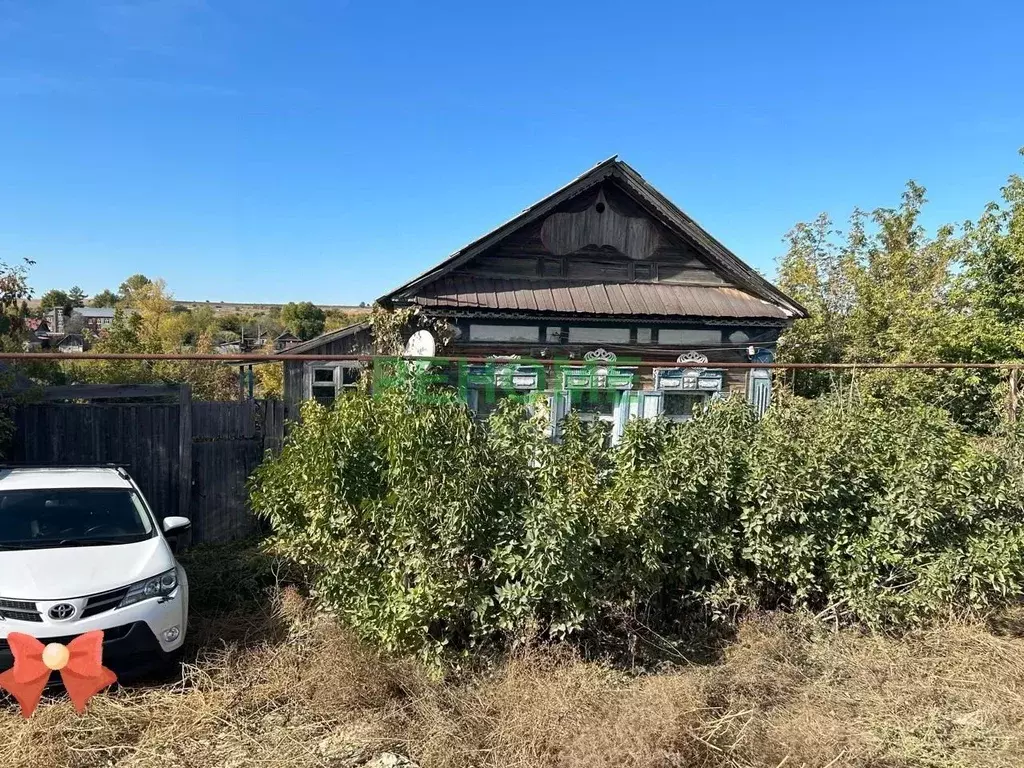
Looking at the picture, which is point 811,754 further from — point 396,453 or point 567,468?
point 396,453

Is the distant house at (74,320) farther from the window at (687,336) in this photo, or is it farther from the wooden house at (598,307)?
the window at (687,336)

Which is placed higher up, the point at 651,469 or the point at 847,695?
the point at 651,469

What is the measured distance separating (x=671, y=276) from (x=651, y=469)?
6294 millimetres

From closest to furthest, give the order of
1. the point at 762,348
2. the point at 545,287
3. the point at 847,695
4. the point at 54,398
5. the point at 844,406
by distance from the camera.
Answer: the point at 847,695
the point at 844,406
the point at 54,398
the point at 545,287
the point at 762,348

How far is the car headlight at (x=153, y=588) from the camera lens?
445cm

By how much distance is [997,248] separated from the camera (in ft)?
42.4

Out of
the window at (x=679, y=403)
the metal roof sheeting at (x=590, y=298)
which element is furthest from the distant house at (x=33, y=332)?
the window at (x=679, y=403)

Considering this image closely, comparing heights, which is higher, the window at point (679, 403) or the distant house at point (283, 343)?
the distant house at point (283, 343)

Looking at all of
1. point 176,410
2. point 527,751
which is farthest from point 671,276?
point 527,751

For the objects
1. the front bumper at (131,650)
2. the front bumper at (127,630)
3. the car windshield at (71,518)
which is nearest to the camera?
the front bumper at (127,630)

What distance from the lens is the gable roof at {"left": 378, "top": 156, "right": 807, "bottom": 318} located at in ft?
30.3

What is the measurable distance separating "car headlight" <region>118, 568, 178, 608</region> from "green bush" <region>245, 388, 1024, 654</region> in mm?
786

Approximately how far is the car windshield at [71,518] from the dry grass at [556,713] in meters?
1.20

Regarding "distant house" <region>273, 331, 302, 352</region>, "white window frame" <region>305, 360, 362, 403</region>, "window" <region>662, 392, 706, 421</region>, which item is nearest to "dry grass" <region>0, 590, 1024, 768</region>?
"white window frame" <region>305, 360, 362, 403</region>
